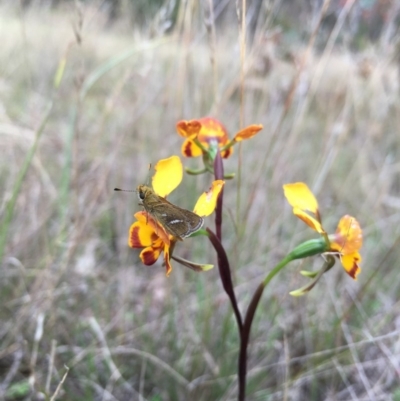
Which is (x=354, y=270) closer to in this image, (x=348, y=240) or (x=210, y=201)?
(x=348, y=240)

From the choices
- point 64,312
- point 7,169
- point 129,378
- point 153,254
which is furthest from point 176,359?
point 7,169

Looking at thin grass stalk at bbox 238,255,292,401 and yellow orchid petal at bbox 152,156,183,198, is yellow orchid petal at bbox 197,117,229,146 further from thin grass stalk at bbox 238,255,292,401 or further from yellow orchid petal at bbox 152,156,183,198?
A: thin grass stalk at bbox 238,255,292,401

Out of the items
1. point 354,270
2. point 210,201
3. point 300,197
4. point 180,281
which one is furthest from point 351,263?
point 180,281

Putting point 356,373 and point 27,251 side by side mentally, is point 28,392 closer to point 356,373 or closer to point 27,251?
point 27,251

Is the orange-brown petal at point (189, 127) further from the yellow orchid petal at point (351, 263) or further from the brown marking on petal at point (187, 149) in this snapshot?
the yellow orchid petal at point (351, 263)

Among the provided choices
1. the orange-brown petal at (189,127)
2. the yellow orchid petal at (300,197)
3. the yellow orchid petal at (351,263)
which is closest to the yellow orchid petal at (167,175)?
the orange-brown petal at (189,127)

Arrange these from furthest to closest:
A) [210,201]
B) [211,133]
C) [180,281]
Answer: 1. [180,281]
2. [211,133]
3. [210,201]
